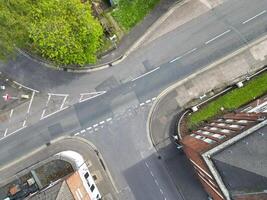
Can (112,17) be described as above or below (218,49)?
above

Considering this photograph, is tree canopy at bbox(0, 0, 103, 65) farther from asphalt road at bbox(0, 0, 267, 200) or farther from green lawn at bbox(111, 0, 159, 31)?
asphalt road at bbox(0, 0, 267, 200)

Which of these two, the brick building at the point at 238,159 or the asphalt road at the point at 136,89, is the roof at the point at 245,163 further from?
the asphalt road at the point at 136,89

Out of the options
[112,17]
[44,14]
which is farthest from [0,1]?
[112,17]

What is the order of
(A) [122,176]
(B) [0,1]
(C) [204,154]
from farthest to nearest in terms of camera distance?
(A) [122,176] < (B) [0,1] < (C) [204,154]

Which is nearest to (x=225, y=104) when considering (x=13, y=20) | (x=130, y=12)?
(x=130, y=12)

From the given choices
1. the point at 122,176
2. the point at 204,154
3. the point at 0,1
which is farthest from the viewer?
the point at 122,176

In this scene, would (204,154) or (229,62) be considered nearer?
(204,154)

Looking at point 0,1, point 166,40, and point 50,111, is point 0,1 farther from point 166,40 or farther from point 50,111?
point 166,40
